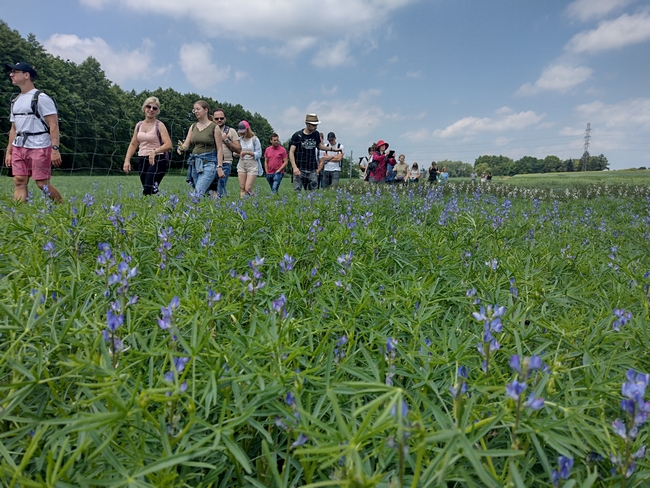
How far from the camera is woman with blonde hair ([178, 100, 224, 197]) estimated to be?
284 inches

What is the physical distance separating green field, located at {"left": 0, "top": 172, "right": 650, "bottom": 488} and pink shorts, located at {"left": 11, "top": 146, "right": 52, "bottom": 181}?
239 cm

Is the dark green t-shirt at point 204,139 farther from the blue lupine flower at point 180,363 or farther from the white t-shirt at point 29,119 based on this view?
the blue lupine flower at point 180,363

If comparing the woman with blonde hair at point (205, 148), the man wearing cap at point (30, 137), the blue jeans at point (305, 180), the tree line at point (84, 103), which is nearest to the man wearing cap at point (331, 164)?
the blue jeans at point (305, 180)

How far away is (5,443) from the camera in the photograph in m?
1.22

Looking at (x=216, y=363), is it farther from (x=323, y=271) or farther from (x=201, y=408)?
(x=323, y=271)

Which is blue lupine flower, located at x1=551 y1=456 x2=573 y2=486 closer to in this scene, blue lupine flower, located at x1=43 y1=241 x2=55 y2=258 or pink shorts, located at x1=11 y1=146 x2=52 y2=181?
blue lupine flower, located at x1=43 y1=241 x2=55 y2=258

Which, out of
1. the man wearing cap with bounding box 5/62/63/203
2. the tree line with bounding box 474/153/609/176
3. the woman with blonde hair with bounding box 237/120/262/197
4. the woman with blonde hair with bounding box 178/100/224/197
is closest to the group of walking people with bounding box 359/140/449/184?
the woman with blonde hair with bounding box 237/120/262/197

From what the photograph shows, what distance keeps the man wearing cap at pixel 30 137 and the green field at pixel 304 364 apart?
2.46 m

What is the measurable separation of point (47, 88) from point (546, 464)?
47.3 metres

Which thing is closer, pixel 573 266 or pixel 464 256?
pixel 464 256

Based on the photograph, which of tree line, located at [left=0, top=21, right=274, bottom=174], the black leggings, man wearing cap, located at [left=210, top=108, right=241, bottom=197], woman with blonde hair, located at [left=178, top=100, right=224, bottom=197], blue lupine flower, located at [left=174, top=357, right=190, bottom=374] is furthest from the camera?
Answer: tree line, located at [left=0, top=21, right=274, bottom=174]

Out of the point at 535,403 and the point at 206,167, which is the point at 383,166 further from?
the point at 535,403

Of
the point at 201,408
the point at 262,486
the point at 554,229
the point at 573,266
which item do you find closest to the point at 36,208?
the point at 201,408

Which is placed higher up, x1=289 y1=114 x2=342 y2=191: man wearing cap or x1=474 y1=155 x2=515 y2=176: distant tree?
x1=474 y1=155 x2=515 y2=176: distant tree
